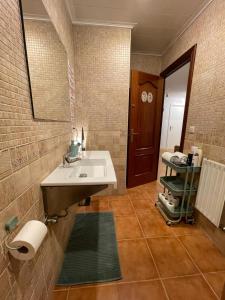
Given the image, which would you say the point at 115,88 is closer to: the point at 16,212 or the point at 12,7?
the point at 12,7

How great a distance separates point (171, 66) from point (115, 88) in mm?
1039

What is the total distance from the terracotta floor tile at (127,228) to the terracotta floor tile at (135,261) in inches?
3.1

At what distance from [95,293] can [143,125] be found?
2.25 m

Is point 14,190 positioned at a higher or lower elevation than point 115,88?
lower

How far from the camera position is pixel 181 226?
5.65ft

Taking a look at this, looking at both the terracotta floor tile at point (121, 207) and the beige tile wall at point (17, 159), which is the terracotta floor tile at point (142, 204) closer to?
the terracotta floor tile at point (121, 207)

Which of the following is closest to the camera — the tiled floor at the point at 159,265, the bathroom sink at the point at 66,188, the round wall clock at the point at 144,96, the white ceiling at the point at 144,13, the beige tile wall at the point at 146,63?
the bathroom sink at the point at 66,188

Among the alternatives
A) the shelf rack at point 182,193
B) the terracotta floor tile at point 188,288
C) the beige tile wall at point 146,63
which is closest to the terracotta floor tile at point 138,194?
the shelf rack at point 182,193

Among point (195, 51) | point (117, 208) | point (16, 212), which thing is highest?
point (195, 51)

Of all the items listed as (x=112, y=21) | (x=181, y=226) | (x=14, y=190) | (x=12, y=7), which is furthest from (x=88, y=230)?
(x=112, y=21)

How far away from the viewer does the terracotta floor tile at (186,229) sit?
1.63 meters

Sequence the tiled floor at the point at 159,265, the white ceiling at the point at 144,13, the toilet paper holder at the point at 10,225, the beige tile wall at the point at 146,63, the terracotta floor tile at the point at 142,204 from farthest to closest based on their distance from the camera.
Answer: the beige tile wall at the point at 146,63 < the terracotta floor tile at the point at 142,204 < the white ceiling at the point at 144,13 < the tiled floor at the point at 159,265 < the toilet paper holder at the point at 10,225

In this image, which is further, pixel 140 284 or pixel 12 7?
pixel 140 284

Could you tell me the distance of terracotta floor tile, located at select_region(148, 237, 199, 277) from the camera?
120 centimetres
